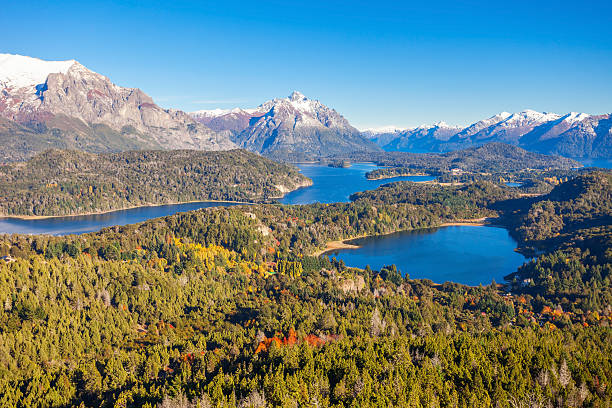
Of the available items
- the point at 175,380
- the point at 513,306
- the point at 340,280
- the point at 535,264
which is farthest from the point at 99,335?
the point at 535,264

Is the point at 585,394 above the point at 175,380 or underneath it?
above

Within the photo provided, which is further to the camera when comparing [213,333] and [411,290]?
[411,290]

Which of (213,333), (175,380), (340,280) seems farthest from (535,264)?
(175,380)

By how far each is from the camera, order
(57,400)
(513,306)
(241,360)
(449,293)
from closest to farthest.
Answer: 1. (57,400)
2. (241,360)
3. (513,306)
4. (449,293)

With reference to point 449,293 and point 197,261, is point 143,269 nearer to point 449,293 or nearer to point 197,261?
point 197,261

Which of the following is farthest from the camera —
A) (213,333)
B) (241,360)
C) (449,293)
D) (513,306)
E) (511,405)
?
(449,293)

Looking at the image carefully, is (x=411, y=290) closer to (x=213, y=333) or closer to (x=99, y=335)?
(x=213, y=333)
